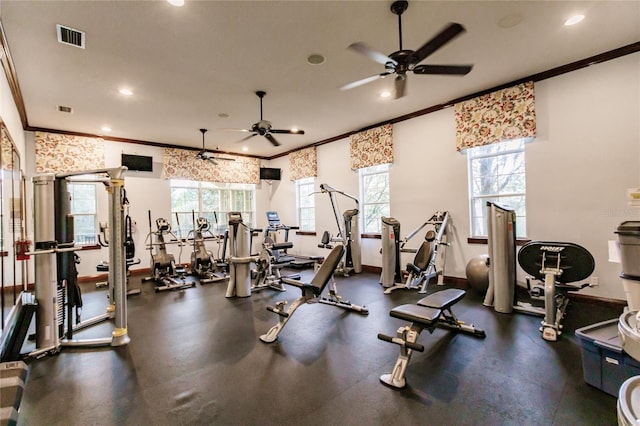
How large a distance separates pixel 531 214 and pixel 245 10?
470cm

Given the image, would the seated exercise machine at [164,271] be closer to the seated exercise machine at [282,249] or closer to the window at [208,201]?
the window at [208,201]

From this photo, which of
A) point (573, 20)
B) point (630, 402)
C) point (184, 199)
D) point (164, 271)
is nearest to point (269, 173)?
point (184, 199)

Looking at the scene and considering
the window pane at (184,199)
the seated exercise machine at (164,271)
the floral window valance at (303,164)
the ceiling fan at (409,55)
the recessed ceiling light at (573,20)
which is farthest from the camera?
the floral window valance at (303,164)

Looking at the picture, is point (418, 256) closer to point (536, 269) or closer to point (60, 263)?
Answer: point (536, 269)

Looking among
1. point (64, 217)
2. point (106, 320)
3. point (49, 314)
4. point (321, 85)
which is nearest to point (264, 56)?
point (321, 85)

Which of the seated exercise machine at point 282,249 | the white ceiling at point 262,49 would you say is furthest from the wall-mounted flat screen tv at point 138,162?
the seated exercise machine at point 282,249

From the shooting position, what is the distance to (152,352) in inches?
114

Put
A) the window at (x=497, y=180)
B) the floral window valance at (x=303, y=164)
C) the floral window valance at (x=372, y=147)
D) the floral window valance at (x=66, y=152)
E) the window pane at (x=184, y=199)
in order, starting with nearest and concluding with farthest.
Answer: the window at (x=497, y=180) < the floral window valance at (x=66, y=152) < the floral window valance at (x=372, y=147) < the window pane at (x=184, y=199) < the floral window valance at (x=303, y=164)

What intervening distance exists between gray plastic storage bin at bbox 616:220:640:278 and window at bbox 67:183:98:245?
27.6 ft

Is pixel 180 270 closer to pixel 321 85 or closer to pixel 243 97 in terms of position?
pixel 243 97

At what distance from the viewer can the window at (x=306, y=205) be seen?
8.42 m

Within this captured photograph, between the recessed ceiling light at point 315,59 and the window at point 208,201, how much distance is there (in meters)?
4.67

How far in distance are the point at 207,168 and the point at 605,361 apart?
8267 mm

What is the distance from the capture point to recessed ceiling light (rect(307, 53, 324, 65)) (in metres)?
3.64
